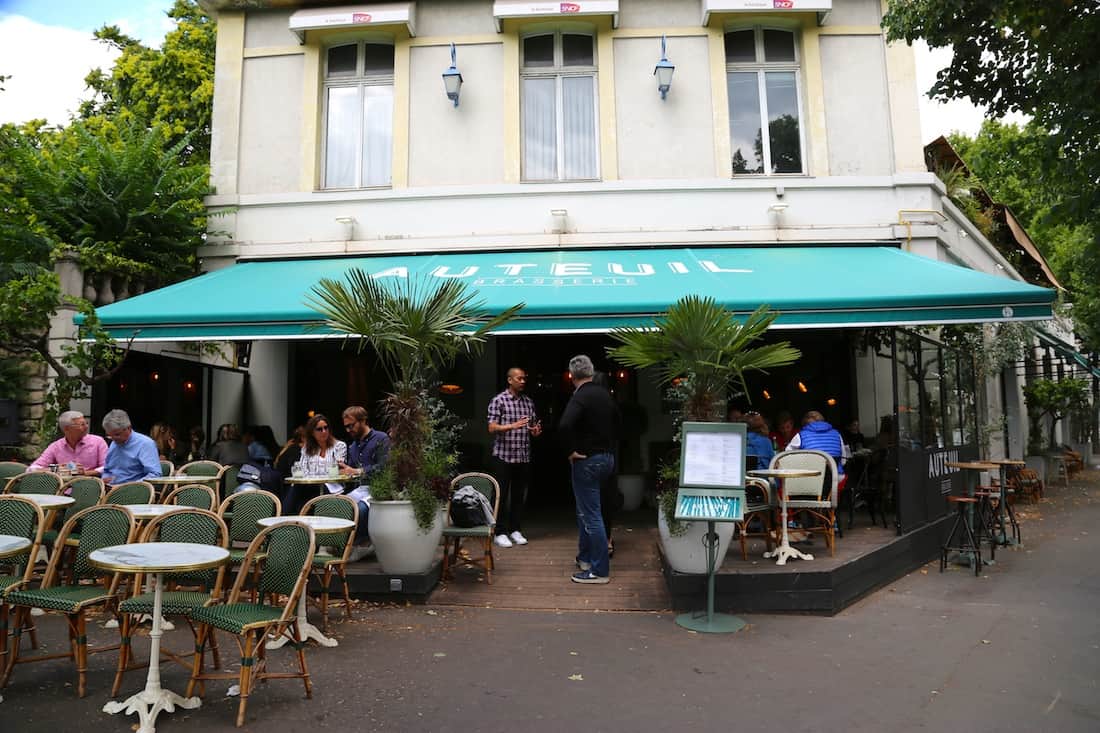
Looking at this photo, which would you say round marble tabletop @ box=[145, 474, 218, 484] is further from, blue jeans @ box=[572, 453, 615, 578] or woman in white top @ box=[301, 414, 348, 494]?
blue jeans @ box=[572, 453, 615, 578]

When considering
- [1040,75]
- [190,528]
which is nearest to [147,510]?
[190,528]

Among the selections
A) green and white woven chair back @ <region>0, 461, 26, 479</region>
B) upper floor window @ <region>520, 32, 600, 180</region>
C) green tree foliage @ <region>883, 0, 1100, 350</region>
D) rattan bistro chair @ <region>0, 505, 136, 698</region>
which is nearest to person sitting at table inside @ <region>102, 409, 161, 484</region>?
green and white woven chair back @ <region>0, 461, 26, 479</region>

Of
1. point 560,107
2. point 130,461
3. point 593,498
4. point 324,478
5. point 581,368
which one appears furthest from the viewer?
point 560,107

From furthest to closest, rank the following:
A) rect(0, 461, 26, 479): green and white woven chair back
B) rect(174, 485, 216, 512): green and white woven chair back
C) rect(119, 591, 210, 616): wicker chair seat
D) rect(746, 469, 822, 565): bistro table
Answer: rect(0, 461, 26, 479): green and white woven chair back → rect(746, 469, 822, 565): bistro table → rect(174, 485, 216, 512): green and white woven chair back → rect(119, 591, 210, 616): wicker chair seat

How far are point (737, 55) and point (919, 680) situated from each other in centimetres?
837

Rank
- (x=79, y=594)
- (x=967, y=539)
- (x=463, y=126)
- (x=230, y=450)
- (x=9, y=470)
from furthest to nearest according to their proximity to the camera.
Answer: (x=463, y=126) → (x=230, y=450) → (x=967, y=539) → (x=9, y=470) → (x=79, y=594)

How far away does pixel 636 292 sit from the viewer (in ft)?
24.6

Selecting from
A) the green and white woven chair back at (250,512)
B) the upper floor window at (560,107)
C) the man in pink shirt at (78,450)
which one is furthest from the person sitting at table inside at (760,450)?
the man in pink shirt at (78,450)

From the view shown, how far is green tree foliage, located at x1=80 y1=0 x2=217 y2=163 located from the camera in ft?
56.6

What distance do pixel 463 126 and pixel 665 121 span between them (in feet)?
8.75

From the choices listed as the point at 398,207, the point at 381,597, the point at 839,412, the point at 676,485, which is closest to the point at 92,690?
the point at 381,597

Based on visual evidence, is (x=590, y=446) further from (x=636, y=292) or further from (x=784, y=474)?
(x=636, y=292)

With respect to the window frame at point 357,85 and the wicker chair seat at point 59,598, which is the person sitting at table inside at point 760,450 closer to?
the wicker chair seat at point 59,598

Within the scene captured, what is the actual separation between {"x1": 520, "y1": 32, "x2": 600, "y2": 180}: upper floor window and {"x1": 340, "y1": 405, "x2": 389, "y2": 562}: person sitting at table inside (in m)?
4.57
